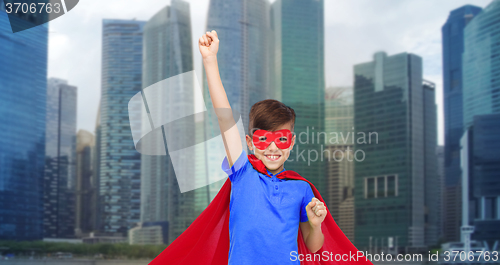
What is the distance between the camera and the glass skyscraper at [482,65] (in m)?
72.2

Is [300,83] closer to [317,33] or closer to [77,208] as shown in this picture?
[317,33]

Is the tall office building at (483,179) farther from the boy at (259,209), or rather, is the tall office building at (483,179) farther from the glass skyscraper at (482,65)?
the boy at (259,209)

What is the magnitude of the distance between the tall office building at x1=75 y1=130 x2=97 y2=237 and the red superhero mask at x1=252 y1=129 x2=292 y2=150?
257 ft

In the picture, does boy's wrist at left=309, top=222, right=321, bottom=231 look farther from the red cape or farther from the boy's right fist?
the boy's right fist

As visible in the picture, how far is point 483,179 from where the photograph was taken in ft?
221

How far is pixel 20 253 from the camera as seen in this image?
63.2 m

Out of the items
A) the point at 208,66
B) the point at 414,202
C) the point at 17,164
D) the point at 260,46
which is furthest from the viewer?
the point at 260,46

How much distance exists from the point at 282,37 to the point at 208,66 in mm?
83468

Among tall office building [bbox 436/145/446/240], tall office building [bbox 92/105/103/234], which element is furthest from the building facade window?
tall office building [bbox 92/105/103/234]

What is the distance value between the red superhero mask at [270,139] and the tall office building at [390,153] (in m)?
70.5

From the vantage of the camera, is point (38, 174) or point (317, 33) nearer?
point (38, 174)

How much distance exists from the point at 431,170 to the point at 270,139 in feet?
276

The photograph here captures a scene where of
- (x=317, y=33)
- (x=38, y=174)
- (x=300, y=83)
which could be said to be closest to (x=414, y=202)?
(x=300, y=83)

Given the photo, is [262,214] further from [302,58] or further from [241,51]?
[302,58]
